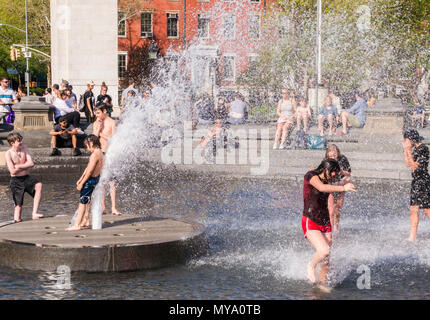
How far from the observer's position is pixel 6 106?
76.4 feet

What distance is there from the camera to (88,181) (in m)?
9.66

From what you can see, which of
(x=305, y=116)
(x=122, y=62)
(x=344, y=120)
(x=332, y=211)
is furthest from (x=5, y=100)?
(x=122, y=62)

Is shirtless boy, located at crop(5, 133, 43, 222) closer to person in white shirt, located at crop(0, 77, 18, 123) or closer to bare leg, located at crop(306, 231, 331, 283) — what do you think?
bare leg, located at crop(306, 231, 331, 283)

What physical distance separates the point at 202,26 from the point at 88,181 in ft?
189

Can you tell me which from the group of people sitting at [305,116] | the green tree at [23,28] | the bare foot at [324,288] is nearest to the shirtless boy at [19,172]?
the bare foot at [324,288]

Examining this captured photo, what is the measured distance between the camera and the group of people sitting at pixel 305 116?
762 inches

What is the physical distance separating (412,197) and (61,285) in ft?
17.1

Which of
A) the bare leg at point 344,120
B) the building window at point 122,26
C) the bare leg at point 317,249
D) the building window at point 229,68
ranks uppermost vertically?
the building window at point 122,26

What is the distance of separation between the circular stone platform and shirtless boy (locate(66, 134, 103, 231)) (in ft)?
0.85

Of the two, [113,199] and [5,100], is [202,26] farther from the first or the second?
[113,199]

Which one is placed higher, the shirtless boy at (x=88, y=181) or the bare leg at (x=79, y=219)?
the shirtless boy at (x=88, y=181)

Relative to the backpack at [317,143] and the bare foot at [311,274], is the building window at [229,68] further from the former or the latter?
the bare foot at [311,274]

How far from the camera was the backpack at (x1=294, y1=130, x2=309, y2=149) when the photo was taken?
19266 millimetres
